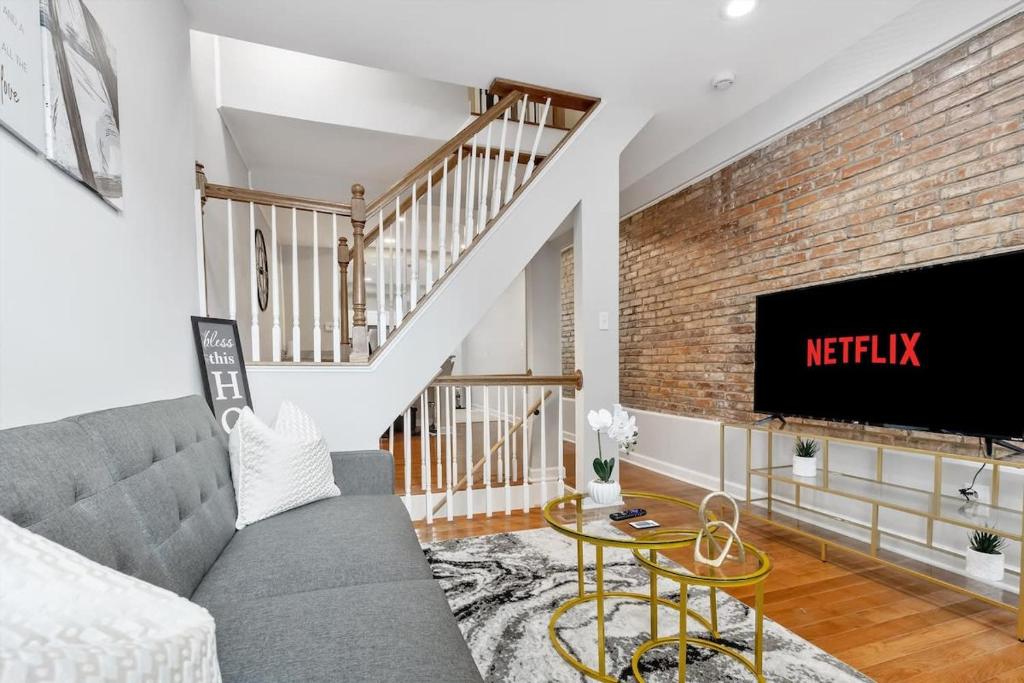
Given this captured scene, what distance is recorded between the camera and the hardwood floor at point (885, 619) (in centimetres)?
152

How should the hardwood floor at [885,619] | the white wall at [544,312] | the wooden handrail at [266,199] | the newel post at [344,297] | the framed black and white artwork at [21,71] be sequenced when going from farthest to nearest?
the white wall at [544,312] < the newel post at [344,297] < the wooden handrail at [266,199] < the hardwood floor at [885,619] < the framed black and white artwork at [21,71]

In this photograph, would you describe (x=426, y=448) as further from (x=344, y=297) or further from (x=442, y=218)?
(x=442, y=218)

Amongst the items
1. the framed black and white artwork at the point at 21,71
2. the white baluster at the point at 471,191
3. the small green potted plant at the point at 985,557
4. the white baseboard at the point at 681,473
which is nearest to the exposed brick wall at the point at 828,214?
the white baseboard at the point at 681,473

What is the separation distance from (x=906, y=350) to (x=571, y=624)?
2.01 m

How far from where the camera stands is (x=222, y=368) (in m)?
2.27

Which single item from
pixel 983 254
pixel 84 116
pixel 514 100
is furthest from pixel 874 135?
pixel 84 116

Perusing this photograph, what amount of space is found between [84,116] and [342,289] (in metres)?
1.83

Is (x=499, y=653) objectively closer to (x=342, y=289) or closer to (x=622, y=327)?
(x=342, y=289)

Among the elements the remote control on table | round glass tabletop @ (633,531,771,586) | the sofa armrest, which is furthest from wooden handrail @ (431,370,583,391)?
round glass tabletop @ (633,531,771,586)

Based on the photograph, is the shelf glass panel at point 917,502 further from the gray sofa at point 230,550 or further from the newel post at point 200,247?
the newel post at point 200,247

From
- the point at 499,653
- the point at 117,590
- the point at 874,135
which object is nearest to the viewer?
the point at 117,590

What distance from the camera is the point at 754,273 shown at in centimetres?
330

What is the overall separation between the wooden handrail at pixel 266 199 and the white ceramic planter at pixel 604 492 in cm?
208

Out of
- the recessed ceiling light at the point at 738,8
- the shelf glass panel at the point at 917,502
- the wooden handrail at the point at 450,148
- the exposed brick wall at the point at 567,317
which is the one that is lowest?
the shelf glass panel at the point at 917,502
